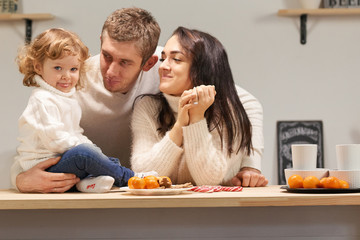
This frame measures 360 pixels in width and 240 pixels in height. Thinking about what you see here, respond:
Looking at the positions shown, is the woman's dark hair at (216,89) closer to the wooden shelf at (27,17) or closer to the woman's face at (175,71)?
the woman's face at (175,71)

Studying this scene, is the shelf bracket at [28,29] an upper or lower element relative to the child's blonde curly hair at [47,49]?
upper

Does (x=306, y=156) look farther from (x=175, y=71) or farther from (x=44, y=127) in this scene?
(x=44, y=127)

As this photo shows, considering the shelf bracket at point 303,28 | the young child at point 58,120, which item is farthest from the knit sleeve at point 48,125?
the shelf bracket at point 303,28

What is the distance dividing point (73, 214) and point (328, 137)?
8.15 ft

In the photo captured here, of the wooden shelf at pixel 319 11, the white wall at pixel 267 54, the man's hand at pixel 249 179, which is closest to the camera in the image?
the man's hand at pixel 249 179

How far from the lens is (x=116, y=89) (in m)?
2.11

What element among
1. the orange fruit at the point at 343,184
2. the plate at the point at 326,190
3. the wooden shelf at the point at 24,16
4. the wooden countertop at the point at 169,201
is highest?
the wooden shelf at the point at 24,16

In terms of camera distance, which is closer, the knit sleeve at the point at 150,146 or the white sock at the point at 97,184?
the white sock at the point at 97,184

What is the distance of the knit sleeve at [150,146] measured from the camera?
70.1 inches

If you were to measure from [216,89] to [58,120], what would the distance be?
2.03 feet

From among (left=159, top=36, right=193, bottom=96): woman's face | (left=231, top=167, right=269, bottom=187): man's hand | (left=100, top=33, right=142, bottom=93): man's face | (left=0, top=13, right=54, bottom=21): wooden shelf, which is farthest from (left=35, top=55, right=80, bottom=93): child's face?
(left=0, top=13, right=54, bottom=21): wooden shelf

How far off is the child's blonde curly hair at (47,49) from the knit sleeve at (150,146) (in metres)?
0.34

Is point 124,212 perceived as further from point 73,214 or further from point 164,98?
point 164,98

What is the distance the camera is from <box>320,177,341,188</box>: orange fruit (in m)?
1.44
